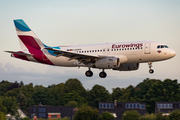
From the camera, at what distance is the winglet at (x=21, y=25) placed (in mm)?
63312

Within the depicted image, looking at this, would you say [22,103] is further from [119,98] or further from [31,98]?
[119,98]

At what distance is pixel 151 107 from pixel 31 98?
197 ft

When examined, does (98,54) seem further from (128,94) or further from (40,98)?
(40,98)

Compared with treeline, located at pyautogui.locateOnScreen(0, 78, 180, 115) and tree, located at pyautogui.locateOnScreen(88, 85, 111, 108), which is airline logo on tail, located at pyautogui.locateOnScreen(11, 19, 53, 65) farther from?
tree, located at pyautogui.locateOnScreen(88, 85, 111, 108)

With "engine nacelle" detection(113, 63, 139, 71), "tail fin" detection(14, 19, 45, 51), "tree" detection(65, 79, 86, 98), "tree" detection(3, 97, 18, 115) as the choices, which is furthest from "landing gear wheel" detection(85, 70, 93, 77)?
"tree" detection(65, 79, 86, 98)

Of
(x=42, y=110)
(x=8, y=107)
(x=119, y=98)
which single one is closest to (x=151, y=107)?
(x=119, y=98)

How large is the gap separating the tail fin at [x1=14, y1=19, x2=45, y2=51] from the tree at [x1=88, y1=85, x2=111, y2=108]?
306ft

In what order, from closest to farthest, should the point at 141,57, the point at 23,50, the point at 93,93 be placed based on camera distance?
the point at 141,57
the point at 23,50
the point at 93,93

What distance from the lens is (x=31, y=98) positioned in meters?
162

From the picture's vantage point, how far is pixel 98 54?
5559cm

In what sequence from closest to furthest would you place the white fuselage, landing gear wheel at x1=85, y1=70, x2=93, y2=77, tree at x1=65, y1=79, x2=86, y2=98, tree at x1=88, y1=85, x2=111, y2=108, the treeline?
the white fuselage < landing gear wheel at x1=85, y1=70, x2=93, y2=77 < the treeline < tree at x1=88, y1=85, x2=111, y2=108 < tree at x1=65, y1=79, x2=86, y2=98

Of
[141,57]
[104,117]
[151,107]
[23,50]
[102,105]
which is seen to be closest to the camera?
[141,57]

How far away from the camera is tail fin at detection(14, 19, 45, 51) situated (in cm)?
6119

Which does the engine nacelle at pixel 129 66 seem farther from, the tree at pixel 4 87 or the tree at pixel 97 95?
the tree at pixel 4 87
